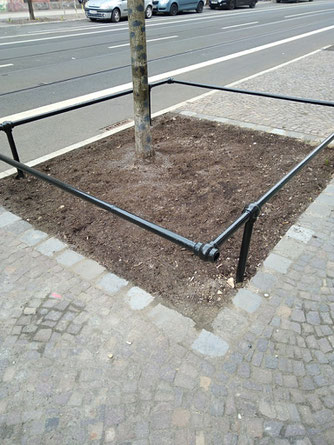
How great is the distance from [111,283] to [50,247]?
0.84m

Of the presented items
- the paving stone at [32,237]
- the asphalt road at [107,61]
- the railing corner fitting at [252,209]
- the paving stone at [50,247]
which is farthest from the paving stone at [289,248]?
the asphalt road at [107,61]

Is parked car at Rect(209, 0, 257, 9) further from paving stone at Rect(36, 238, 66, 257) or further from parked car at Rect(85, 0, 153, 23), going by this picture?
paving stone at Rect(36, 238, 66, 257)

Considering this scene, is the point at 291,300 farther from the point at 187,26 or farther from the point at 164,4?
the point at 164,4

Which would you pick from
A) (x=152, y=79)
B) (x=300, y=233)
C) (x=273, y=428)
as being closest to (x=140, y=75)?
(x=300, y=233)

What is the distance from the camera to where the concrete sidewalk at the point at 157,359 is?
1.99 meters

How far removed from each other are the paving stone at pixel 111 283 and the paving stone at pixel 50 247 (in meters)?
0.65

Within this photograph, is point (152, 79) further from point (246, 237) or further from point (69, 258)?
point (246, 237)

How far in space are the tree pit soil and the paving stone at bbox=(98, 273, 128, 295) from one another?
0.08m

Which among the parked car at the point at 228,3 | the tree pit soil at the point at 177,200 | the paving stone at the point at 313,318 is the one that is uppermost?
the parked car at the point at 228,3

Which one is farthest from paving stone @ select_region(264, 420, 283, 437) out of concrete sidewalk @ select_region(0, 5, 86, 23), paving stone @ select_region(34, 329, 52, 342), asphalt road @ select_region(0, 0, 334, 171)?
concrete sidewalk @ select_region(0, 5, 86, 23)

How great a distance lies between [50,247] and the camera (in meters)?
3.38

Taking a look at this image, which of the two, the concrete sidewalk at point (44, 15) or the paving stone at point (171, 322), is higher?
the concrete sidewalk at point (44, 15)

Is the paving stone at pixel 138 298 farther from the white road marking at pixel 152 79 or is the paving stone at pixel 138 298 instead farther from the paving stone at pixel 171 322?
the white road marking at pixel 152 79

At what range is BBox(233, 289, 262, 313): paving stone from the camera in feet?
8.87
